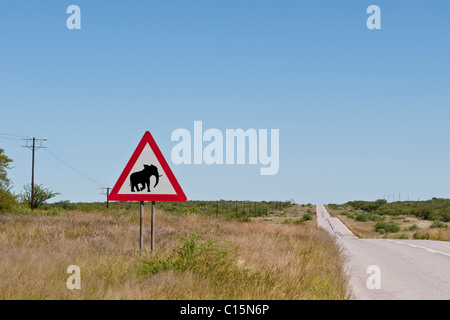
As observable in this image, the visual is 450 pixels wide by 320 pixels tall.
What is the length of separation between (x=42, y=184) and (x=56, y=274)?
52.7 meters

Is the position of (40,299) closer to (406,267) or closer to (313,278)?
(313,278)

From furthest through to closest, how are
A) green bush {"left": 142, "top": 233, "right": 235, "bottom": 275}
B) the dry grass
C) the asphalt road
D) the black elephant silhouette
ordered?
the asphalt road → the black elephant silhouette → green bush {"left": 142, "top": 233, "right": 235, "bottom": 275} → the dry grass

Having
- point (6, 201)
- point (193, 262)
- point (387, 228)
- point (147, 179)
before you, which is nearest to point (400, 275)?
point (193, 262)

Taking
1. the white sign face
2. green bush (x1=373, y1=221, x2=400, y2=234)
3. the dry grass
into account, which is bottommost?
green bush (x1=373, y1=221, x2=400, y2=234)

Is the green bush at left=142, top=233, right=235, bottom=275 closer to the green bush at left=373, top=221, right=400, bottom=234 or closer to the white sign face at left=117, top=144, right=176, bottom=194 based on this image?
the white sign face at left=117, top=144, right=176, bottom=194

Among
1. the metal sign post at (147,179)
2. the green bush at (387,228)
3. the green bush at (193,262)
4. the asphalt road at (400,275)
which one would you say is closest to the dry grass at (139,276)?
the green bush at (193,262)

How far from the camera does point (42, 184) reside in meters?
56.7

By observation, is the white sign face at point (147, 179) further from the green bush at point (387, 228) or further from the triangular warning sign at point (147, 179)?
the green bush at point (387, 228)

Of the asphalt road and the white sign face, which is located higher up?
the white sign face

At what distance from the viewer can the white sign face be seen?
9.36 meters

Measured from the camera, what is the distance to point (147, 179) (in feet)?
30.7

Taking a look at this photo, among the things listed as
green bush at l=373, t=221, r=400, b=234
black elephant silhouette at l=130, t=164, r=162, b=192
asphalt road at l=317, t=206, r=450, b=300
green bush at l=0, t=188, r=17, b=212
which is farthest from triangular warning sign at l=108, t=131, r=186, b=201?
green bush at l=373, t=221, r=400, b=234

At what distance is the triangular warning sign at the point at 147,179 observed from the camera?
9375mm

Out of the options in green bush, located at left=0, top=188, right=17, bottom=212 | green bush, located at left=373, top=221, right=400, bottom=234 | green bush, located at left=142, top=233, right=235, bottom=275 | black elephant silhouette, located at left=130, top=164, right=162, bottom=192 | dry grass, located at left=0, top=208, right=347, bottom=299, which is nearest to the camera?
dry grass, located at left=0, top=208, right=347, bottom=299
